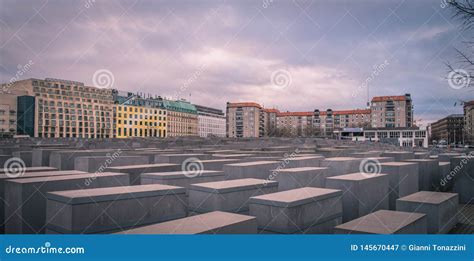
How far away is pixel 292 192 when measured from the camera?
686 cm

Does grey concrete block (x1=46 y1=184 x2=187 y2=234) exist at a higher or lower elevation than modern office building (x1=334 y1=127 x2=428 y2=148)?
lower

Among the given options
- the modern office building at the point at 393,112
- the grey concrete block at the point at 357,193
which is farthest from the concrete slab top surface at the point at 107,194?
the modern office building at the point at 393,112

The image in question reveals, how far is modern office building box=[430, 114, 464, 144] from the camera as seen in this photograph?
126 m

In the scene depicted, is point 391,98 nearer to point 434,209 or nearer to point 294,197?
point 434,209

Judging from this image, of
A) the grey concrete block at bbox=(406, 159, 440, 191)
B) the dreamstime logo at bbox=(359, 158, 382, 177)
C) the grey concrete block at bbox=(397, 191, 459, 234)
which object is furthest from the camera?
the grey concrete block at bbox=(406, 159, 440, 191)

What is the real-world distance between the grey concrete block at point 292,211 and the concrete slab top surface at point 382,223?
26.8 inches

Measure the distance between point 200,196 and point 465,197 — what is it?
358 inches

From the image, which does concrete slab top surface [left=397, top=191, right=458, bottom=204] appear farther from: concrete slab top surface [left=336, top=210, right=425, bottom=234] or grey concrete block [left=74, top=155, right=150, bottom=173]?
grey concrete block [left=74, top=155, right=150, bottom=173]

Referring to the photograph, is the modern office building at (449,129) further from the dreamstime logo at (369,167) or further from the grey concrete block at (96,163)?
the grey concrete block at (96,163)

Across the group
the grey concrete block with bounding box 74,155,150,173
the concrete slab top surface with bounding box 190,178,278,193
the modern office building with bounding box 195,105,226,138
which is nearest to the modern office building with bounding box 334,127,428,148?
the modern office building with bounding box 195,105,226,138

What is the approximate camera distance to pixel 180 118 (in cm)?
12462

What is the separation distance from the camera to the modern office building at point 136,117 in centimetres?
10284

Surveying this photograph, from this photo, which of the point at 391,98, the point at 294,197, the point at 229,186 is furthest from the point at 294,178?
the point at 391,98

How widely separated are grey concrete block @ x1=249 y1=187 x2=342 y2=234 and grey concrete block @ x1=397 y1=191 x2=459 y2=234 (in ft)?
6.40
